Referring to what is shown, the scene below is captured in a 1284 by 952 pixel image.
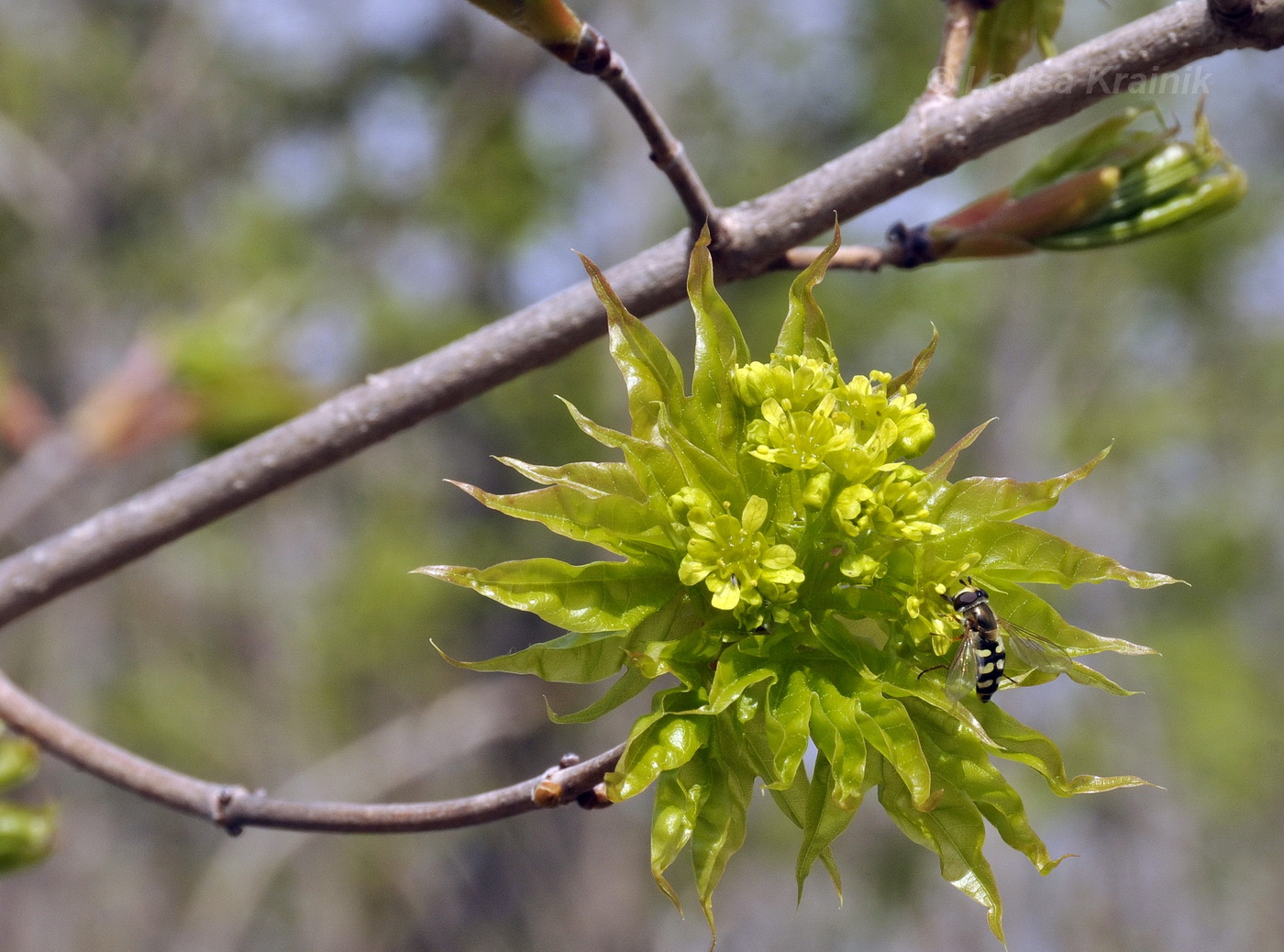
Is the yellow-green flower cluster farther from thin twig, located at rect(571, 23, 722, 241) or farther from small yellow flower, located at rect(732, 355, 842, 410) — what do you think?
thin twig, located at rect(571, 23, 722, 241)

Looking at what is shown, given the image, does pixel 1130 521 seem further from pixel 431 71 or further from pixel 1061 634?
pixel 1061 634

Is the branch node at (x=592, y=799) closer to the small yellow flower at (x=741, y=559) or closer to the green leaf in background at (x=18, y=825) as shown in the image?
the small yellow flower at (x=741, y=559)

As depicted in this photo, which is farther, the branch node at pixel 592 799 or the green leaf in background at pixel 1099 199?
the green leaf in background at pixel 1099 199

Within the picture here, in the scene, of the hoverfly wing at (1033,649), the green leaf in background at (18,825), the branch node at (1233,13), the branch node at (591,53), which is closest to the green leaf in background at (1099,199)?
the branch node at (1233,13)

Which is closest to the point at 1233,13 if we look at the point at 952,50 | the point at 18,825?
the point at 952,50

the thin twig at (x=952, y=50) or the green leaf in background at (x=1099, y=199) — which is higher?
the thin twig at (x=952, y=50)

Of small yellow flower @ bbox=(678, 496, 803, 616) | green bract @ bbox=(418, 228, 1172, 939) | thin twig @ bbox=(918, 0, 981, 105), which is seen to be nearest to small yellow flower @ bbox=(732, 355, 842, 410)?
green bract @ bbox=(418, 228, 1172, 939)
